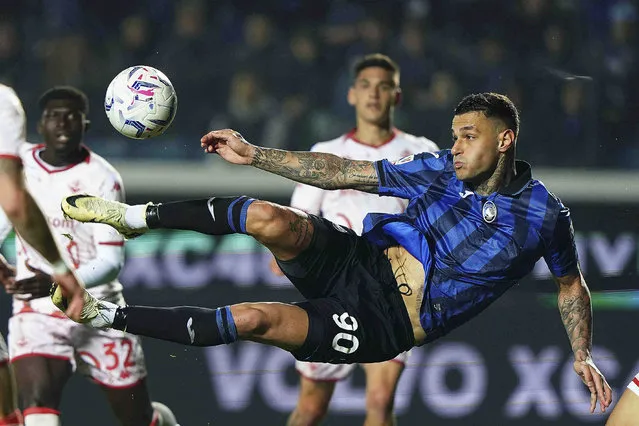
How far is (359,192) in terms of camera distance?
712 cm

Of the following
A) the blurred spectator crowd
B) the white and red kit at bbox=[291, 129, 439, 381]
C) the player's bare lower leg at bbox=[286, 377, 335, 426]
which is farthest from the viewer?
the blurred spectator crowd

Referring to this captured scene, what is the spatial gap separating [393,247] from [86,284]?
1752 mm

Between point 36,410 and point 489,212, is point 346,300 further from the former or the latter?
point 36,410

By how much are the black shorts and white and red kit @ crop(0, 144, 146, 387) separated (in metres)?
1.45

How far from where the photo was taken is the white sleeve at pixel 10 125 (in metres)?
4.67

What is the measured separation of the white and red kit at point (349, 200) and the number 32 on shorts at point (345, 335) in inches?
68.4

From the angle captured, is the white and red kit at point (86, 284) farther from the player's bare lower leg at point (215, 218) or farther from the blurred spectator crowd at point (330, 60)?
the blurred spectator crowd at point (330, 60)

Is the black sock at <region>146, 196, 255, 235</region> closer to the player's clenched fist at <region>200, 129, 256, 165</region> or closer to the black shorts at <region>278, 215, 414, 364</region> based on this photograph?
the player's clenched fist at <region>200, 129, 256, 165</region>

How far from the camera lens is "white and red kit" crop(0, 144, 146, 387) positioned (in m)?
6.46

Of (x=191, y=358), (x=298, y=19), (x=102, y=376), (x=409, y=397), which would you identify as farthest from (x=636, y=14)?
(x=102, y=376)

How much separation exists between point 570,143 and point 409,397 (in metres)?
2.06

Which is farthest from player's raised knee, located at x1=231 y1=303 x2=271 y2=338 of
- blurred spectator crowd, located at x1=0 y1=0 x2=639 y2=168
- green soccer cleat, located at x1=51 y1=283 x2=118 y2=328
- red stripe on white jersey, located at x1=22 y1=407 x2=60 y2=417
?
blurred spectator crowd, located at x1=0 y1=0 x2=639 y2=168

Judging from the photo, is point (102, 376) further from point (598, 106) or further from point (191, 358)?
point (598, 106)

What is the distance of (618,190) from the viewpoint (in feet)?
26.6
